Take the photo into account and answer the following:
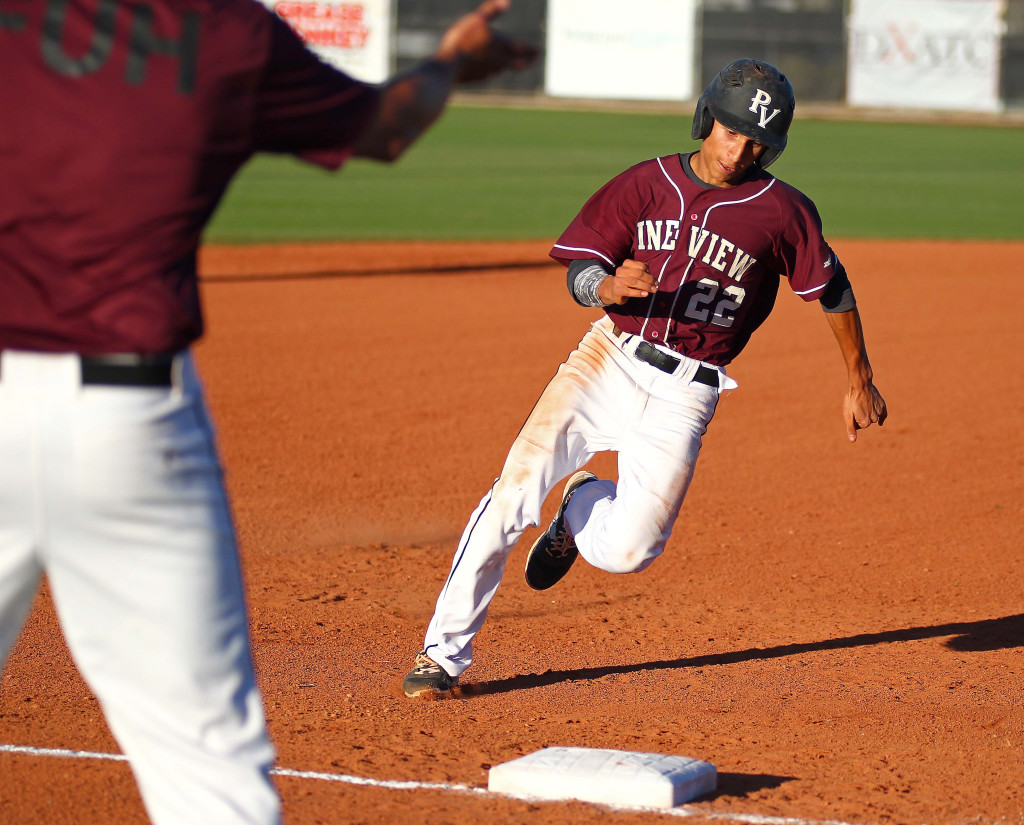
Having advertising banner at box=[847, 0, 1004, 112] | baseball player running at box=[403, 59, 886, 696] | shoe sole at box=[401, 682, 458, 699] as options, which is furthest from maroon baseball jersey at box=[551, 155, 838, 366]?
advertising banner at box=[847, 0, 1004, 112]

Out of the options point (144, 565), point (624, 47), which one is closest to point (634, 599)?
point (144, 565)

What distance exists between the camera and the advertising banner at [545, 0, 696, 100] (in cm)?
3077

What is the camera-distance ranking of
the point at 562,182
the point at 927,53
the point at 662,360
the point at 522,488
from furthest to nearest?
1. the point at 927,53
2. the point at 562,182
3. the point at 662,360
4. the point at 522,488

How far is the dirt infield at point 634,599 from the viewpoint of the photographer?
146 inches

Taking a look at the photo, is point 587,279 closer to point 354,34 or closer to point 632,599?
point 632,599

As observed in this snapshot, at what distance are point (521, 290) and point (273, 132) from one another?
10.2 metres

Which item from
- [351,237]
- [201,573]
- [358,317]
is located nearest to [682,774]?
[201,573]

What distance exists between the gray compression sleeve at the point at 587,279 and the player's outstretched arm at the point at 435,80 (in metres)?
1.72

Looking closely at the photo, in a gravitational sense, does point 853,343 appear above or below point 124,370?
below

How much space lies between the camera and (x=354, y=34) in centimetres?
3056

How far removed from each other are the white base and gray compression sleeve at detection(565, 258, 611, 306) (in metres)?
1.42

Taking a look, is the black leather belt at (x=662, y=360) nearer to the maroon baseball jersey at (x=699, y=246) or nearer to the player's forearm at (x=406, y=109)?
the maroon baseball jersey at (x=699, y=246)

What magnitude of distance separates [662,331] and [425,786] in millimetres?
1730

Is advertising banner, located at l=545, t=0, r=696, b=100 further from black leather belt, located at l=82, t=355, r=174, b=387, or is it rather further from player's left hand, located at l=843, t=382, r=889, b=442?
black leather belt, located at l=82, t=355, r=174, b=387
